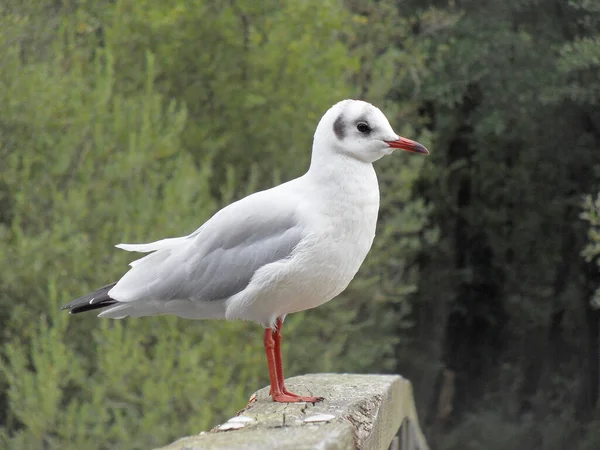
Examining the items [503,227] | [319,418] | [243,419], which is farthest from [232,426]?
[503,227]

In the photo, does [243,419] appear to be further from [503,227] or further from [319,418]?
[503,227]

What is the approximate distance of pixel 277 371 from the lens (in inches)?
170

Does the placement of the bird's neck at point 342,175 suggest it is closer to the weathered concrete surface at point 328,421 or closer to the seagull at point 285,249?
the seagull at point 285,249

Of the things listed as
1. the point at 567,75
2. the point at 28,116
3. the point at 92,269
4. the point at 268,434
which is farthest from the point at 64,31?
the point at 268,434

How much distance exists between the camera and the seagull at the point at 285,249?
13.6ft

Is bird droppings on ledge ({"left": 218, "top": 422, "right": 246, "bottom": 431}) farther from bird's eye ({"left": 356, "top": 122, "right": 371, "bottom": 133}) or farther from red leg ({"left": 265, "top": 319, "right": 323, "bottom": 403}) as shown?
bird's eye ({"left": 356, "top": 122, "right": 371, "bottom": 133})

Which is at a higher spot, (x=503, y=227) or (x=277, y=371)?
(x=277, y=371)

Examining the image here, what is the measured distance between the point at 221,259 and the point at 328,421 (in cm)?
119

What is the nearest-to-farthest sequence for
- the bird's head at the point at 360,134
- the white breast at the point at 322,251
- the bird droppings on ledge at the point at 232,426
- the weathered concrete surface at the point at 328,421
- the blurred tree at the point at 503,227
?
the weathered concrete surface at the point at 328,421 → the bird droppings on ledge at the point at 232,426 → the white breast at the point at 322,251 → the bird's head at the point at 360,134 → the blurred tree at the point at 503,227

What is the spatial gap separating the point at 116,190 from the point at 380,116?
8.87 meters

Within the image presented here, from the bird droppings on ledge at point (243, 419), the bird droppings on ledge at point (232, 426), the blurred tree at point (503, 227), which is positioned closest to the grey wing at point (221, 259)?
the bird droppings on ledge at point (243, 419)

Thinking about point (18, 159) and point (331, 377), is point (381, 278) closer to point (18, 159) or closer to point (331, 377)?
point (18, 159)

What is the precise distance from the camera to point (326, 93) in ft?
48.6

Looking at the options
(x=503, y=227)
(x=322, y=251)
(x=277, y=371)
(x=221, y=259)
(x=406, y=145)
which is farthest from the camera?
(x=503, y=227)
